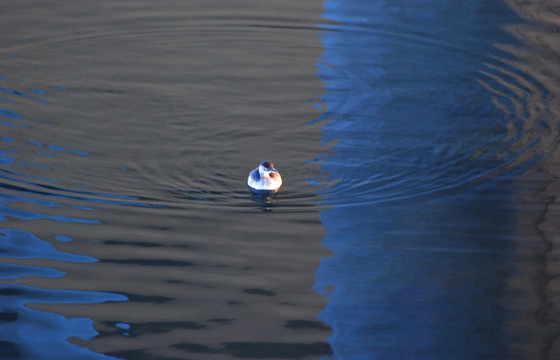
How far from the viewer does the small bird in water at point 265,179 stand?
7.75 m

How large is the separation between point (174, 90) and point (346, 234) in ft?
14.3

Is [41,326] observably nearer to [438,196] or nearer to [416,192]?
[416,192]

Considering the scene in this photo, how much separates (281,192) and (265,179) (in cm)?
41

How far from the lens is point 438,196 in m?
8.00

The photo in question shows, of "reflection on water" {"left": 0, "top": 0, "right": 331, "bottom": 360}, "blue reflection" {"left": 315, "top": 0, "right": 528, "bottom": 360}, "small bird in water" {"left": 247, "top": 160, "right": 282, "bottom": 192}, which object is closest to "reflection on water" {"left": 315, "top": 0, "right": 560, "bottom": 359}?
"blue reflection" {"left": 315, "top": 0, "right": 528, "bottom": 360}

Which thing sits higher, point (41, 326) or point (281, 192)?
point (281, 192)

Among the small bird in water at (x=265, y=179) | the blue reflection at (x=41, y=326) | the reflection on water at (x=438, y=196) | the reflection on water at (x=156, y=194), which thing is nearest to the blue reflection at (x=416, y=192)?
the reflection on water at (x=438, y=196)

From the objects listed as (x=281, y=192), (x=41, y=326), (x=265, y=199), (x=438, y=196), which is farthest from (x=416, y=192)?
(x=41, y=326)

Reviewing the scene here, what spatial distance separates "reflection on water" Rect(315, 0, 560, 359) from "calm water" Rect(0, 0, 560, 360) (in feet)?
0.07

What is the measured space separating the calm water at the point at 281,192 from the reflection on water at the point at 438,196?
22mm

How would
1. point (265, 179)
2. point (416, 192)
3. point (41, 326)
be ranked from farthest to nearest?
point (416, 192) → point (265, 179) → point (41, 326)

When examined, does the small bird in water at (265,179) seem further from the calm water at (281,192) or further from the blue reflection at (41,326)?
the blue reflection at (41,326)

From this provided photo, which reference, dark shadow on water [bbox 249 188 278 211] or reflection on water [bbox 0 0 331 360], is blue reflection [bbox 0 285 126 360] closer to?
reflection on water [bbox 0 0 331 360]

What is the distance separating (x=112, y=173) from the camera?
27.3ft
